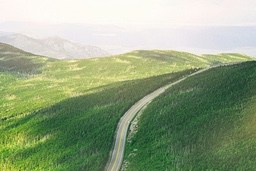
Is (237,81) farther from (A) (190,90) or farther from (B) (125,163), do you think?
(B) (125,163)

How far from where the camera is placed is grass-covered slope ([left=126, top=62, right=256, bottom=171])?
109062mm

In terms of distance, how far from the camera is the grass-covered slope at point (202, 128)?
10906cm

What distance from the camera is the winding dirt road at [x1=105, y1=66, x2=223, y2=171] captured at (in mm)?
122238

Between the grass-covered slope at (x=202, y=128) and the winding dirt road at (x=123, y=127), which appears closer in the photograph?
the grass-covered slope at (x=202, y=128)

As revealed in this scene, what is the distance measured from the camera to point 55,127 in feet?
546

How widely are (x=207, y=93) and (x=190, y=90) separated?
1211 cm

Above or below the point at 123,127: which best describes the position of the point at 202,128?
above

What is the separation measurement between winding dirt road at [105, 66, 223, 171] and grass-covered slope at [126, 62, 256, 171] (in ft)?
10.3

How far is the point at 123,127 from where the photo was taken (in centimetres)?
14562

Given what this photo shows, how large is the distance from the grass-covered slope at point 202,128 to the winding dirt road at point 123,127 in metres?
3.15

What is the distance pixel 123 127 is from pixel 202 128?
3012 centimetres

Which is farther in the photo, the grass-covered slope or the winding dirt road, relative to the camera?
the winding dirt road

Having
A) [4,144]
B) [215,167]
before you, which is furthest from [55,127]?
[215,167]

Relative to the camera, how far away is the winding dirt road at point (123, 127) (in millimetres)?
122238
